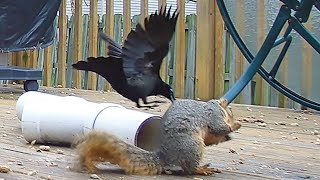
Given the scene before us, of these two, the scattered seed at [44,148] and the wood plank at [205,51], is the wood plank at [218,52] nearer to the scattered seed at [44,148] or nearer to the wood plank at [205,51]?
the wood plank at [205,51]

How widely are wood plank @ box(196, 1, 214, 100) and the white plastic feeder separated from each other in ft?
5.17

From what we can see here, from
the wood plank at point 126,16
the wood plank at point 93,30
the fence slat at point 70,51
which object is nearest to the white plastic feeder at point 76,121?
the wood plank at point 126,16

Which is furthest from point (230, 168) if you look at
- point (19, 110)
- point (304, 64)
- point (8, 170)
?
point (304, 64)

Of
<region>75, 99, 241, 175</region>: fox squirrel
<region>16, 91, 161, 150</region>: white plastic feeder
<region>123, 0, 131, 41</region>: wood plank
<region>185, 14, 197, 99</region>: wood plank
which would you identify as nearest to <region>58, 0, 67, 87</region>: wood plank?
<region>123, 0, 131, 41</region>: wood plank

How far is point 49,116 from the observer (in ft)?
5.29

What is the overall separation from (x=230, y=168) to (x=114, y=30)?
270cm

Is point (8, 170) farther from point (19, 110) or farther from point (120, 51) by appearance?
Answer: point (19, 110)

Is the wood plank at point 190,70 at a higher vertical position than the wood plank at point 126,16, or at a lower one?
lower

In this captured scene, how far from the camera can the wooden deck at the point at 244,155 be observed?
1253 millimetres

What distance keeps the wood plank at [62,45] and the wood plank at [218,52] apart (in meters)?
1.27

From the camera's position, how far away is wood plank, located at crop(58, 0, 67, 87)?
4.09 m

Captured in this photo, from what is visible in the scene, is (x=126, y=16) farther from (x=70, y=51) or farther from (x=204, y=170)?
(x=204, y=170)

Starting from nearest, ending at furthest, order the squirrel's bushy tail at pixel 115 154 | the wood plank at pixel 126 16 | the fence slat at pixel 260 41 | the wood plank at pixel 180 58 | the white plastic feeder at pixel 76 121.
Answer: the squirrel's bushy tail at pixel 115 154
the white plastic feeder at pixel 76 121
the fence slat at pixel 260 41
the wood plank at pixel 180 58
the wood plank at pixel 126 16

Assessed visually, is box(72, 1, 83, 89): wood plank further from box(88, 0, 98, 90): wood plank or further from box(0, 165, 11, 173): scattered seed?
box(0, 165, 11, 173): scattered seed
